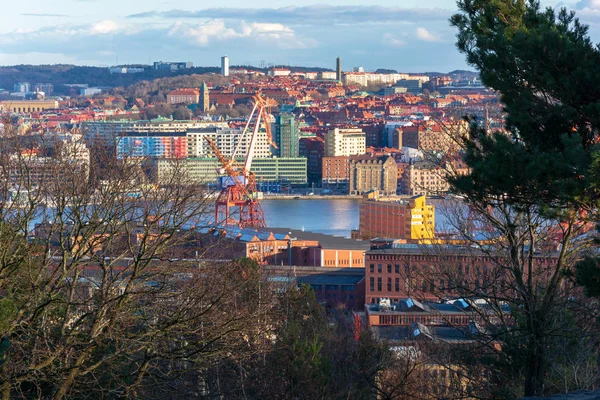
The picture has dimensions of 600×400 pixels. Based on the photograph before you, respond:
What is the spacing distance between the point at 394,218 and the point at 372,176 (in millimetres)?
8578

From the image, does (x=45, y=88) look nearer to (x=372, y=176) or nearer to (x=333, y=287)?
(x=372, y=176)

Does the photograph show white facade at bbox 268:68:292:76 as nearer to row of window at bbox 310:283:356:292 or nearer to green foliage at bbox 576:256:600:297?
row of window at bbox 310:283:356:292

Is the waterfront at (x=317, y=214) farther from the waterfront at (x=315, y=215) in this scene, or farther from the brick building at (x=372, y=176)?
the brick building at (x=372, y=176)

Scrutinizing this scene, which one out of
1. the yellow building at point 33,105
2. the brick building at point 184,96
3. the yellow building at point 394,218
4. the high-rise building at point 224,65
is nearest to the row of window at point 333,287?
the yellow building at point 394,218

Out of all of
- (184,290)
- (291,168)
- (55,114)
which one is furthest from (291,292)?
(55,114)

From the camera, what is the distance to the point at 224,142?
28.6 metres

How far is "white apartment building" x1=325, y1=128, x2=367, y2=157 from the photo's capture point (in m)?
27.4

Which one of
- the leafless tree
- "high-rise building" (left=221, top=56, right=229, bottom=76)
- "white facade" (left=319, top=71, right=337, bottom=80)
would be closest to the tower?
"high-rise building" (left=221, top=56, right=229, bottom=76)

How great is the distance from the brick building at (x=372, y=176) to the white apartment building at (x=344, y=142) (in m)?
3.80

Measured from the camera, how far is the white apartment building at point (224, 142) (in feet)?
90.5

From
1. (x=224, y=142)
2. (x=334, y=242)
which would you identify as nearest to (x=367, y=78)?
(x=224, y=142)

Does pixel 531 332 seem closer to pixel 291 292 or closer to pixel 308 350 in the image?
pixel 308 350

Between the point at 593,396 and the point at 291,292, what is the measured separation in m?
2.40

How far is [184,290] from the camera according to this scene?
2.63 meters
